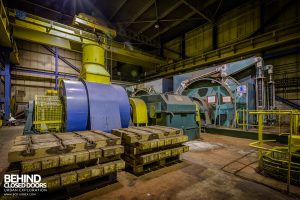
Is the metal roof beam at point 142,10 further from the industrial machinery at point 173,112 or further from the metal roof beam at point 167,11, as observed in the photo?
the industrial machinery at point 173,112

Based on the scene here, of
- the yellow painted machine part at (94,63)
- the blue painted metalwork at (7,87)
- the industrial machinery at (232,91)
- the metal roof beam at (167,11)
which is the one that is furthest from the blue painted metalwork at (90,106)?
the metal roof beam at (167,11)

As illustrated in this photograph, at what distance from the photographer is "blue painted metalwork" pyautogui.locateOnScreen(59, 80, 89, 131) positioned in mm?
3676

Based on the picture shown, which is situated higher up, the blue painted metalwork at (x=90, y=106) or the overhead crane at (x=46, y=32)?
the overhead crane at (x=46, y=32)

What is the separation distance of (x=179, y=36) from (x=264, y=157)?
1458 cm

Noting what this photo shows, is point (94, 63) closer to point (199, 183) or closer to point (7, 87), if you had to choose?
point (199, 183)

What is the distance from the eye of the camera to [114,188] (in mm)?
2523

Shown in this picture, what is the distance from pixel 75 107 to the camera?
12.3ft

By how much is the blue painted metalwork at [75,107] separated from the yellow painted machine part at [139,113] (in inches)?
84.0

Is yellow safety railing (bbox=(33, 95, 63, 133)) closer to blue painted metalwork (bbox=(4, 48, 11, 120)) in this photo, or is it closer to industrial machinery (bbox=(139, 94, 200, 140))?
industrial machinery (bbox=(139, 94, 200, 140))

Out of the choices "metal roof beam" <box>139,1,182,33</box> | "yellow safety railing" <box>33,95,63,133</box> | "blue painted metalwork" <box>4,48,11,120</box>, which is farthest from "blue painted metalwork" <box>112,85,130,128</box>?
"metal roof beam" <box>139,1,182,33</box>

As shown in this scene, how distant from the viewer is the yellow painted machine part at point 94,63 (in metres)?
5.22

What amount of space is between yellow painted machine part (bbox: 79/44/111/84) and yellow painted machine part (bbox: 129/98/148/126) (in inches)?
53.5

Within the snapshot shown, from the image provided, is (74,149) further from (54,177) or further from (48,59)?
(48,59)

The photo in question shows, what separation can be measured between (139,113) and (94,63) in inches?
94.6
